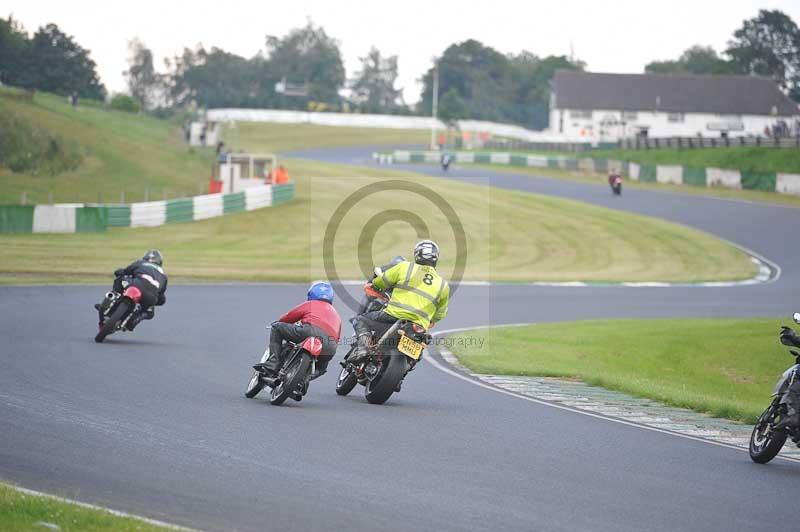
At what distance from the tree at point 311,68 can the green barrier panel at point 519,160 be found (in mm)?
79570

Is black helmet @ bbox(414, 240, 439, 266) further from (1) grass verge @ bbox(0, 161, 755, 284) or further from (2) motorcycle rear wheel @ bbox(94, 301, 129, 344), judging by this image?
(1) grass verge @ bbox(0, 161, 755, 284)

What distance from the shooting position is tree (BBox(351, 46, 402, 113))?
7594 inches

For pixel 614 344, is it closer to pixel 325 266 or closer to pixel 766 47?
pixel 325 266

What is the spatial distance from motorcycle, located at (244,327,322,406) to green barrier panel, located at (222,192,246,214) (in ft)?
110

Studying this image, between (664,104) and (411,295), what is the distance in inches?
4671

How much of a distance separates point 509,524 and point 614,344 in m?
13.9

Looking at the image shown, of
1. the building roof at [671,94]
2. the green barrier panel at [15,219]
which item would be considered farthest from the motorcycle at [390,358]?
the building roof at [671,94]

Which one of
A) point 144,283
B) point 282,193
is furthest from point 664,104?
point 144,283

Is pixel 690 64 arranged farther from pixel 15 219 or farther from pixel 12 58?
pixel 15 219

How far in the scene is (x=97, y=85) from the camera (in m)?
97.3

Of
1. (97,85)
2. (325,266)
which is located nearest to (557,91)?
(97,85)

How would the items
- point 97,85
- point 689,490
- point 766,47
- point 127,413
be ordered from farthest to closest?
point 766,47 → point 97,85 → point 127,413 → point 689,490

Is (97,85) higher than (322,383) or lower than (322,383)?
higher

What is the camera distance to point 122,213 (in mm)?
38844
